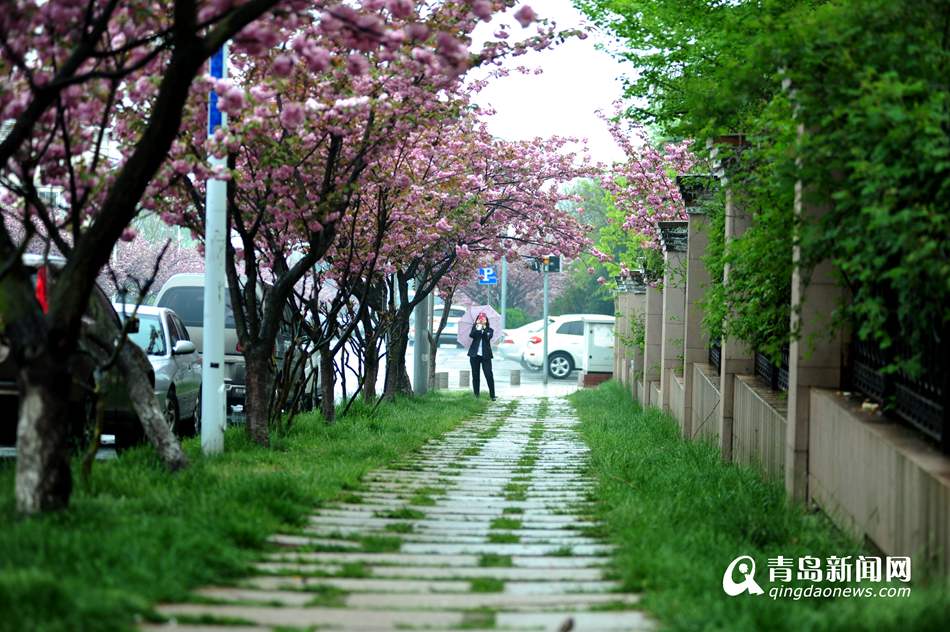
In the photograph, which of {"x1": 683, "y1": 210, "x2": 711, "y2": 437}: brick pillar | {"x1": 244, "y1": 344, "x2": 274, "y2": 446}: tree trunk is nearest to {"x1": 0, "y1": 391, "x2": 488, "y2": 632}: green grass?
{"x1": 244, "y1": 344, "x2": 274, "y2": 446}: tree trunk

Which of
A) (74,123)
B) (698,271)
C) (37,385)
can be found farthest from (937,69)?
(698,271)

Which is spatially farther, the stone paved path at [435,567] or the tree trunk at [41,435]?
the tree trunk at [41,435]

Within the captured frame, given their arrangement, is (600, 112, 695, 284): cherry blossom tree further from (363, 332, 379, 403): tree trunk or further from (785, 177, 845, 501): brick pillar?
(785, 177, 845, 501): brick pillar

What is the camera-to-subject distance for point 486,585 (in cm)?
579

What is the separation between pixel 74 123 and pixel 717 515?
4713mm

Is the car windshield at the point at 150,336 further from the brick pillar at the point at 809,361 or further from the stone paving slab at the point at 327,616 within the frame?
the stone paving slab at the point at 327,616

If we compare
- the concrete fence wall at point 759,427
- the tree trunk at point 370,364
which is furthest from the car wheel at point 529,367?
the concrete fence wall at point 759,427

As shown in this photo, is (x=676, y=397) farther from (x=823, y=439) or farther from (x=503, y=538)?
(x=503, y=538)

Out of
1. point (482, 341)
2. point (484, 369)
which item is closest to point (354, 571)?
point (484, 369)

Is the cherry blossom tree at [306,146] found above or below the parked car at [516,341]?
above

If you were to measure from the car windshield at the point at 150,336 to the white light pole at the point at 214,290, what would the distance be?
9.33ft

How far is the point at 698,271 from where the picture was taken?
1511cm

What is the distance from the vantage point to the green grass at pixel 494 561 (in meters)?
6.36
